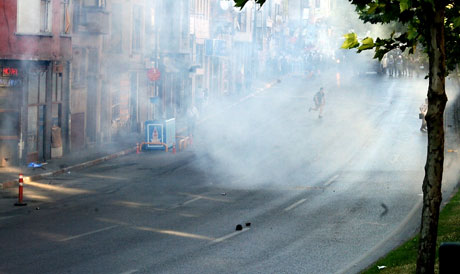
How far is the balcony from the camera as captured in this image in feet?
116

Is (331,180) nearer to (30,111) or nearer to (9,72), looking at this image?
(30,111)

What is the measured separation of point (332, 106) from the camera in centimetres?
5397

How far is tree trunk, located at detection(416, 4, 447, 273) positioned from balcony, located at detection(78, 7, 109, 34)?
27.7 meters

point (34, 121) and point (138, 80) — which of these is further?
point (138, 80)

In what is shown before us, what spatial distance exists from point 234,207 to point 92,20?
55.7 feet

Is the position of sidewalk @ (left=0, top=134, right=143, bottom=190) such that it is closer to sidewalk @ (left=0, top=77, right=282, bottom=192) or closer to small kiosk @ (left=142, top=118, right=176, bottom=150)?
sidewalk @ (left=0, top=77, right=282, bottom=192)

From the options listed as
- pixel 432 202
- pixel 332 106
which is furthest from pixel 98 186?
pixel 332 106

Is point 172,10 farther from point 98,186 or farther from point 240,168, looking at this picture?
point 98,186

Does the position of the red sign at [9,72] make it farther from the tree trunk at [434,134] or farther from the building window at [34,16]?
the tree trunk at [434,134]

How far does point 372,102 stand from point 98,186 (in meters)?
34.4

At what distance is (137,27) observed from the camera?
43.7 metres

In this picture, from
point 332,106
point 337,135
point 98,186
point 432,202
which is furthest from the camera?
point 332,106

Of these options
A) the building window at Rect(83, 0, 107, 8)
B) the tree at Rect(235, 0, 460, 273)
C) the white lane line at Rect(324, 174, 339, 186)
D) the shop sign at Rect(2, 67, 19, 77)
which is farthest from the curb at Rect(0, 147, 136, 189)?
the tree at Rect(235, 0, 460, 273)

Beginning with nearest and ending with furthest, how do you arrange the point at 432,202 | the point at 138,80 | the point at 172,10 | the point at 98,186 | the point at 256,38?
the point at 432,202 → the point at 98,186 → the point at 138,80 → the point at 172,10 → the point at 256,38
